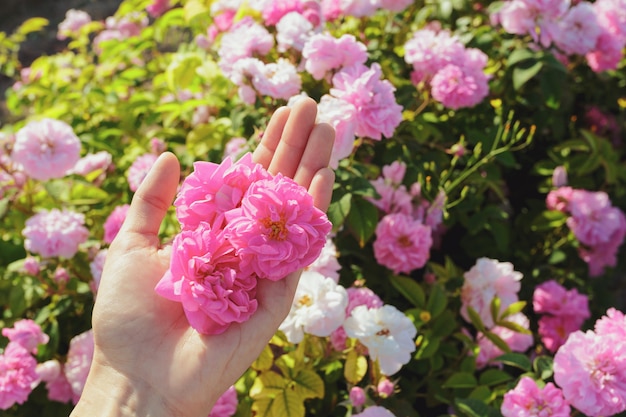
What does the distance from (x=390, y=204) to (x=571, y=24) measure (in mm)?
921

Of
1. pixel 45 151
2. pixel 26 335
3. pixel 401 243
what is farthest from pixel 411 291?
pixel 45 151

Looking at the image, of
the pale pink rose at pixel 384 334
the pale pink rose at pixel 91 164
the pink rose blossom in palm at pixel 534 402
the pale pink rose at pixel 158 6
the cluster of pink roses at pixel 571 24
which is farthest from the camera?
the pale pink rose at pixel 158 6

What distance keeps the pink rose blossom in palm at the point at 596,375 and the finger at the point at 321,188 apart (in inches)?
24.7

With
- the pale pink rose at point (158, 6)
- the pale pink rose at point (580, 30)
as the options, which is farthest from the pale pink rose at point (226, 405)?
the pale pink rose at point (158, 6)

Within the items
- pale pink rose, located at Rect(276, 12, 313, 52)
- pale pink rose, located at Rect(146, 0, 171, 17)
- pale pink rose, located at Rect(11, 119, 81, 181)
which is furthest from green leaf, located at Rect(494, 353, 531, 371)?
pale pink rose, located at Rect(146, 0, 171, 17)

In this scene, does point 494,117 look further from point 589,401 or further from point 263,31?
point 589,401

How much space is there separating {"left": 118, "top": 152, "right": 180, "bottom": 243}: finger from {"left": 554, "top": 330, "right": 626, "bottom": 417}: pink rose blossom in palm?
0.95 m

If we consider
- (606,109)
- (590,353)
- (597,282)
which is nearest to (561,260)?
(597,282)

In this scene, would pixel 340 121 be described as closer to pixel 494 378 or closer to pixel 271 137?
pixel 271 137

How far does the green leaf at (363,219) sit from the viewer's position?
163cm

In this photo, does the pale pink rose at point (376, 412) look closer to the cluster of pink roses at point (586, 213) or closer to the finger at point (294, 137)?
the finger at point (294, 137)

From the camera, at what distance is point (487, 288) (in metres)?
1.71

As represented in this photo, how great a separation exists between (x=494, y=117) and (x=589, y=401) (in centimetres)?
118

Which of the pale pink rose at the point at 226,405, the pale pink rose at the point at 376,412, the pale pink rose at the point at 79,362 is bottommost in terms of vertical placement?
the pale pink rose at the point at 79,362
